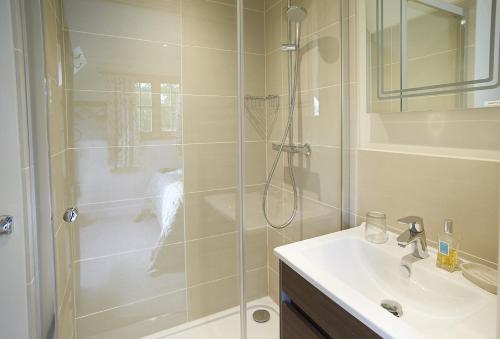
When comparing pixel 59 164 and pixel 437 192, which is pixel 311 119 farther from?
pixel 59 164

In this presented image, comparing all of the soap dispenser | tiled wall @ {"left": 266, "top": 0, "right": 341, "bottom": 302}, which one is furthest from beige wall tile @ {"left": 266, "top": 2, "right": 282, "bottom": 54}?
the soap dispenser

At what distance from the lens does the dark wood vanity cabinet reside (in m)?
0.75

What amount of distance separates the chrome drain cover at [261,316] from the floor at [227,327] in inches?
0.8

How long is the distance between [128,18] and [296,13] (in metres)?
0.89

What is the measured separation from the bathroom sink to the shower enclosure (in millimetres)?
354

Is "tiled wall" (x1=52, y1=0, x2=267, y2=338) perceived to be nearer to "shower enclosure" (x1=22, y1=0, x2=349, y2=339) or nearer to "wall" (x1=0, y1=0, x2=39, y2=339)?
"shower enclosure" (x1=22, y1=0, x2=349, y2=339)

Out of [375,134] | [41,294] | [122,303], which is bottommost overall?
[122,303]

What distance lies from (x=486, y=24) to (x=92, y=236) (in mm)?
1869

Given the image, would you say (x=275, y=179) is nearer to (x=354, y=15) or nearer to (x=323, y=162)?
(x=323, y=162)

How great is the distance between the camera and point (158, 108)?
1614mm

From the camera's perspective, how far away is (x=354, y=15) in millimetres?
1318

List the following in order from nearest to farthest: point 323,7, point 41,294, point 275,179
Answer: point 41,294 → point 323,7 → point 275,179

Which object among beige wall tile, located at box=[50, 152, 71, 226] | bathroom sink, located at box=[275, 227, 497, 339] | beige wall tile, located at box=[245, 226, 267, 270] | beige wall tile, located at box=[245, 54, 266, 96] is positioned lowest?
beige wall tile, located at box=[245, 226, 267, 270]

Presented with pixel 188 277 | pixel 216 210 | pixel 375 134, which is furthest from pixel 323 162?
pixel 188 277
